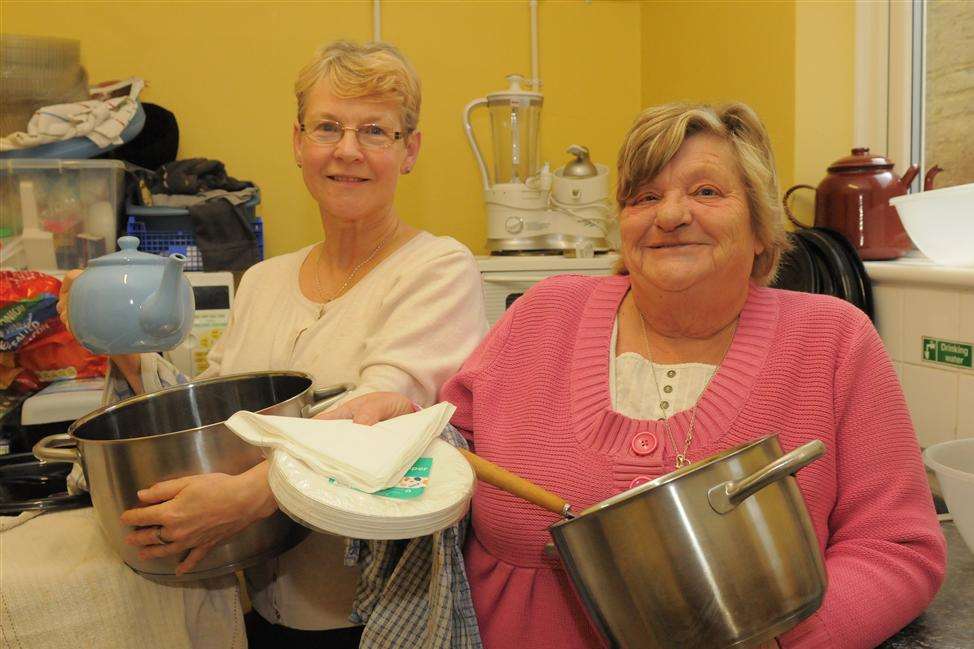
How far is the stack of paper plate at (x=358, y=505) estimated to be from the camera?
2.31ft

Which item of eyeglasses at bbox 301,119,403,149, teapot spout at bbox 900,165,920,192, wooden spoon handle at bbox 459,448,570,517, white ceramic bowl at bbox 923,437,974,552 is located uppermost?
eyeglasses at bbox 301,119,403,149

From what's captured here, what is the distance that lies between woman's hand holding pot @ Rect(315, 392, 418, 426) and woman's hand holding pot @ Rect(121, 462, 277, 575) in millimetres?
108

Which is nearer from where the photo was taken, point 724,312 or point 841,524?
point 841,524

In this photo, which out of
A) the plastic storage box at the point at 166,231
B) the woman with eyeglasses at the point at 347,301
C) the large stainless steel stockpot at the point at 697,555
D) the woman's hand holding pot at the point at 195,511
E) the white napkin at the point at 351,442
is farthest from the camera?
the plastic storage box at the point at 166,231

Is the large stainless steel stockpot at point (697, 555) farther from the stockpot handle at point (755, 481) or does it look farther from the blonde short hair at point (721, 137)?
the blonde short hair at point (721, 137)

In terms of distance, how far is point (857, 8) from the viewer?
A: 189cm

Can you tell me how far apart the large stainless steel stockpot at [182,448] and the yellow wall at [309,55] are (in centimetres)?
153

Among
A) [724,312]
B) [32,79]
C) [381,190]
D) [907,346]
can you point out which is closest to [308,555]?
[381,190]

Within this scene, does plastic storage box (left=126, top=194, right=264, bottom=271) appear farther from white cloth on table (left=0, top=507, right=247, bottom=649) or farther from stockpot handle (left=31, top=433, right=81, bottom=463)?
stockpot handle (left=31, top=433, right=81, bottom=463)

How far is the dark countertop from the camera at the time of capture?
31.6 inches

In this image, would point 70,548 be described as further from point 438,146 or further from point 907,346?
point 438,146

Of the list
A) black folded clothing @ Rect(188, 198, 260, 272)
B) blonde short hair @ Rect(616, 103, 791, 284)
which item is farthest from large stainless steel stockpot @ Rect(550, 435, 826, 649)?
black folded clothing @ Rect(188, 198, 260, 272)

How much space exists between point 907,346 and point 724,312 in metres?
0.62

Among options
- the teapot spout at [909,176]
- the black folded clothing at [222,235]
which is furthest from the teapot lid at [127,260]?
the teapot spout at [909,176]
